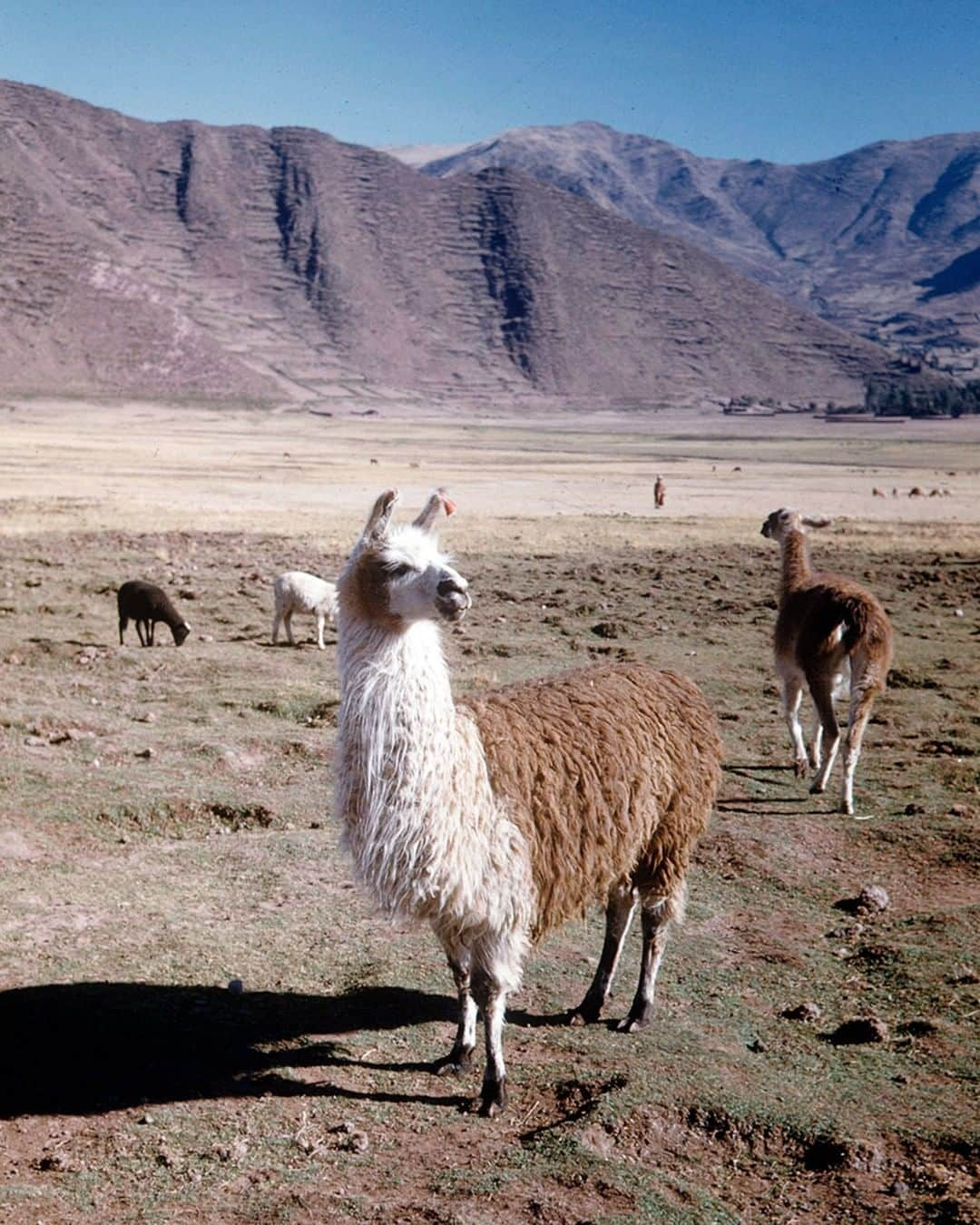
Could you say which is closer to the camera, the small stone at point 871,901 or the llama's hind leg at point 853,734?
the small stone at point 871,901

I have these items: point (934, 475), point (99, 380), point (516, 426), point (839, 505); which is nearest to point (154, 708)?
point (839, 505)

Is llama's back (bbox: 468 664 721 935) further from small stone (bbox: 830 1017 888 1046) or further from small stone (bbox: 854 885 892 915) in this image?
small stone (bbox: 854 885 892 915)

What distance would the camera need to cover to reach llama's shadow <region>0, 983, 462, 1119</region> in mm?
5156

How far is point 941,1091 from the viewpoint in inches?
210

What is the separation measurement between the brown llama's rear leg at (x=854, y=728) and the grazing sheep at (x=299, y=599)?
23.9 feet

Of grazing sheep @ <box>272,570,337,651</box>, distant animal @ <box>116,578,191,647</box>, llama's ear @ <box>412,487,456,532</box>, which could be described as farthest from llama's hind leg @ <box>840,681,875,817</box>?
distant animal @ <box>116,578,191,647</box>

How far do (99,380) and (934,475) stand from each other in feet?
333

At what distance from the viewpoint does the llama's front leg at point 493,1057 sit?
16.6ft

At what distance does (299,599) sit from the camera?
49.7 feet

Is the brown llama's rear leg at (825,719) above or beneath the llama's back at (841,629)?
beneath

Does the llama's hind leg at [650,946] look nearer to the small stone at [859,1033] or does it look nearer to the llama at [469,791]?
the llama at [469,791]

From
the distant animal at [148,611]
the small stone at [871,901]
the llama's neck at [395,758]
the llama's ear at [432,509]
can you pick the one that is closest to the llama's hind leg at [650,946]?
the llama's neck at [395,758]

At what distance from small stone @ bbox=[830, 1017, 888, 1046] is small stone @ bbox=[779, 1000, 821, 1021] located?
0.49ft

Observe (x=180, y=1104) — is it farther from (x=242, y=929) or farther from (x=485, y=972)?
(x=242, y=929)
